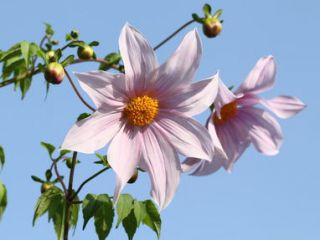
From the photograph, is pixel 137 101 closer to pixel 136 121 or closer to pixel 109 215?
pixel 136 121

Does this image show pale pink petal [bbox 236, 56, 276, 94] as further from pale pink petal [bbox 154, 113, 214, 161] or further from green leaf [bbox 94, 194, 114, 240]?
green leaf [bbox 94, 194, 114, 240]

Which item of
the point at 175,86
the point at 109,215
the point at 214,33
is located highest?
the point at 214,33

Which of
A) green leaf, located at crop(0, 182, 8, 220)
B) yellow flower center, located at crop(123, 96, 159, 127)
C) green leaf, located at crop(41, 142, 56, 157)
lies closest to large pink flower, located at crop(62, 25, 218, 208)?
yellow flower center, located at crop(123, 96, 159, 127)

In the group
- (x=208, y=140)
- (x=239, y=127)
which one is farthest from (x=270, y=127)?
(x=208, y=140)

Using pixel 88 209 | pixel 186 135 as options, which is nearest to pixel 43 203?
pixel 88 209

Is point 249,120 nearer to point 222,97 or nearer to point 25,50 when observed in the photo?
point 222,97

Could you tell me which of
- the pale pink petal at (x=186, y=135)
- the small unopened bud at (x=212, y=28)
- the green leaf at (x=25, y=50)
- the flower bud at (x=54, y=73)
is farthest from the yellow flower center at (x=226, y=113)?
the green leaf at (x=25, y=50)

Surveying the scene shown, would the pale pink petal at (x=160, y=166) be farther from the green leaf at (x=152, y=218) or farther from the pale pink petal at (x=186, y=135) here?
the green leaf at (x=152, y=218)
